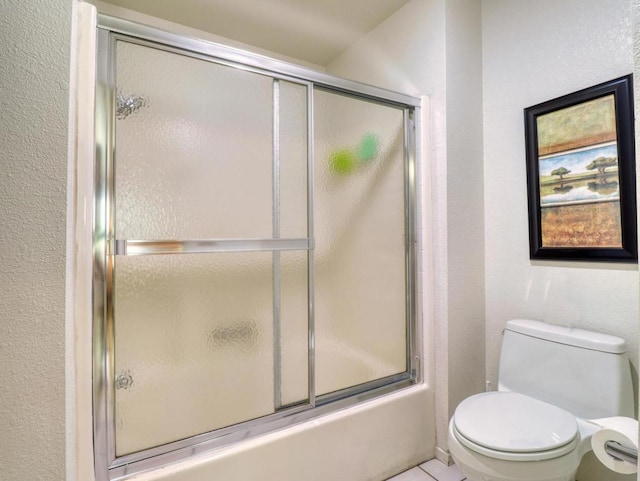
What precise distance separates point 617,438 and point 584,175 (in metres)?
1.01

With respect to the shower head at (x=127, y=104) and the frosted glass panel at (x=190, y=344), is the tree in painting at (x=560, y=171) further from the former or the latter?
the shower head at (x=127, y=104)

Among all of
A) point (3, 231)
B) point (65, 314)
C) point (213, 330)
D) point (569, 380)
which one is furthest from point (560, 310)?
point (3, 231)

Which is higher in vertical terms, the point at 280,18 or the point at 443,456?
the point at 280,18

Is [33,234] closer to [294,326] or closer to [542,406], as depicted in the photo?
[294,326]

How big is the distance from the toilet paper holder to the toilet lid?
106 millimetres

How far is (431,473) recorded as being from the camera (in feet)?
5.14

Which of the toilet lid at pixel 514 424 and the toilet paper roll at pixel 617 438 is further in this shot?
the toilet lid at pixel 514 424

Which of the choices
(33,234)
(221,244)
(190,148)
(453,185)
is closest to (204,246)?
(221,244)

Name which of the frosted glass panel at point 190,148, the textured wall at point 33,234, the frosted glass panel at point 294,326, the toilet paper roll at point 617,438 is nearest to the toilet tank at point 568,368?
the toilet paper roll at point 617,438

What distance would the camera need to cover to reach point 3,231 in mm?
802

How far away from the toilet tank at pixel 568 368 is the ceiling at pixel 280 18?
6.13ft

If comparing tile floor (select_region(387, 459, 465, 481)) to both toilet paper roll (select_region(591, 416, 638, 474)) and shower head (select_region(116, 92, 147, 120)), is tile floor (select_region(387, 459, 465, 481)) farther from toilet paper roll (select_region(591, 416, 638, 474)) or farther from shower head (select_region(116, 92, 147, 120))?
shower head (select_region(116, 92, 147, 120))

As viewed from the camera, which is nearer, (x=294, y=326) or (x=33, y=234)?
(x=33, y=234)

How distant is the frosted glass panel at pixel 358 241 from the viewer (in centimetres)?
154
